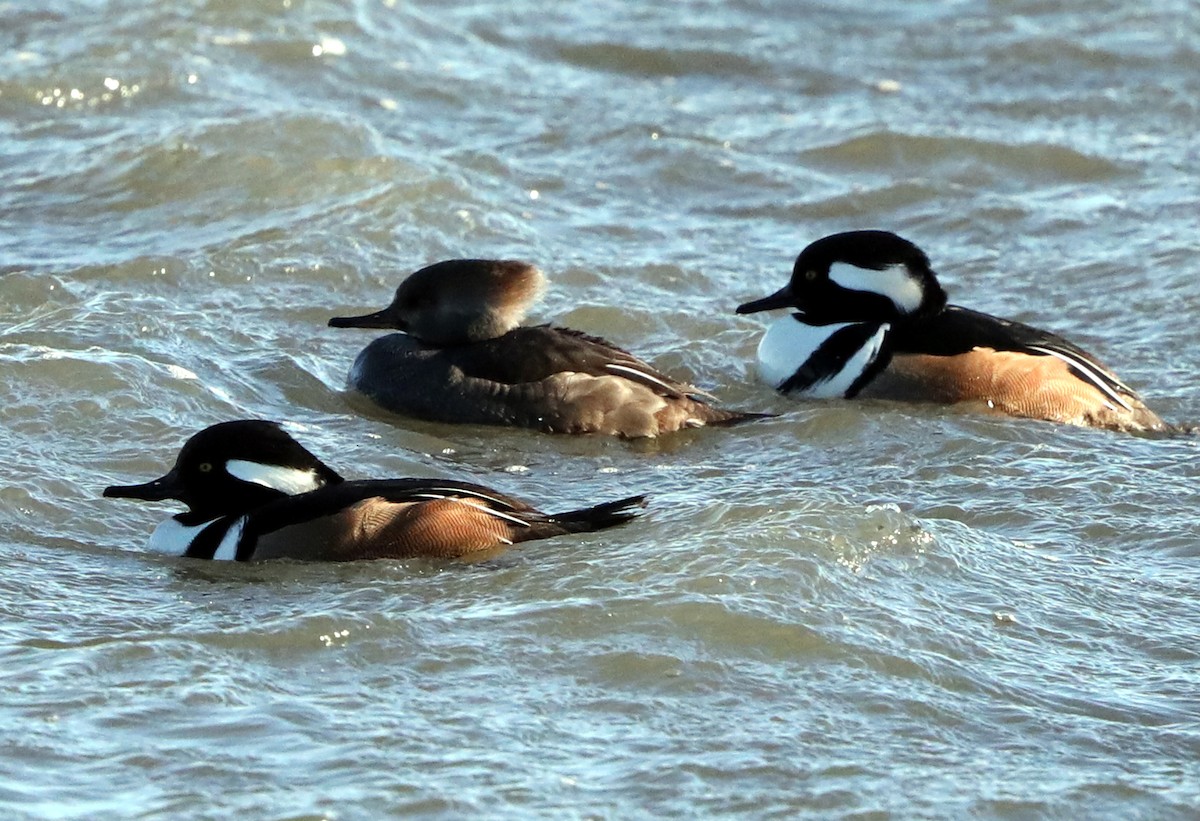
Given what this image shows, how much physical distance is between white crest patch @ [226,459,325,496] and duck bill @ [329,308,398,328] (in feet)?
7.76

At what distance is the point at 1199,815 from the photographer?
5055mm

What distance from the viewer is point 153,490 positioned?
685 cm

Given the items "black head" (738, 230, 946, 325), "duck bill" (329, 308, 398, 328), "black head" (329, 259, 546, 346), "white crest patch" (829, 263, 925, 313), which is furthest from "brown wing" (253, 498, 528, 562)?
"white crest patch" (829, 263, 925, 313)

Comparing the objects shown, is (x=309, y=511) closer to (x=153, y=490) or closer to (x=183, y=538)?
(x=183, y=538)

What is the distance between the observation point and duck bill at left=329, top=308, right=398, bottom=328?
9.10m

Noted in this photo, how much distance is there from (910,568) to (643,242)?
5.36 m

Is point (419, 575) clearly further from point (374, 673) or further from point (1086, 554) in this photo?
point (1086, 554)

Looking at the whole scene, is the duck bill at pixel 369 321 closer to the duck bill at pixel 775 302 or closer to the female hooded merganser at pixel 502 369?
the female hooded merganser at pixel 502 369

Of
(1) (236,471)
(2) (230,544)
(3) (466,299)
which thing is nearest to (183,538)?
(2) (230,544)

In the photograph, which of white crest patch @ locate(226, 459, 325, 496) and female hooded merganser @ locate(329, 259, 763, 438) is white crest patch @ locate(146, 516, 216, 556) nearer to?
white crest patch @ locate(226, 459, 325, 496)

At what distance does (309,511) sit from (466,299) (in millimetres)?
2487

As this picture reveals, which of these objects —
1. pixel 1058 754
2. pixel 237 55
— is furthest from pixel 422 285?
pixel 237 55

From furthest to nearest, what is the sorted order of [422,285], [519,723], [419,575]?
[422,285]
[419,575]
[519,723]

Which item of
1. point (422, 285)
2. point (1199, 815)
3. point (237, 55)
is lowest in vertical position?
point (1199, 815)
